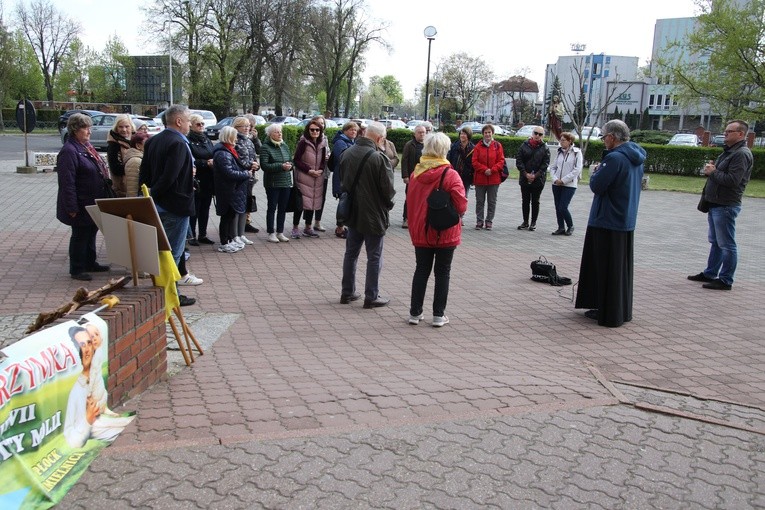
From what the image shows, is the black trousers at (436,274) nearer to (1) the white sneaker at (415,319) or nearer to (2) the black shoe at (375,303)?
(1) the white sneaker at (415,319)

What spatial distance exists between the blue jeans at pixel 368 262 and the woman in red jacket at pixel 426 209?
A: 2.24ft

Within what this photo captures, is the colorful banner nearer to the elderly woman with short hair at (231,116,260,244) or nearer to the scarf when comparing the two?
the scarf

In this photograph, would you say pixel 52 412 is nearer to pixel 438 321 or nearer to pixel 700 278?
pixel 438 321

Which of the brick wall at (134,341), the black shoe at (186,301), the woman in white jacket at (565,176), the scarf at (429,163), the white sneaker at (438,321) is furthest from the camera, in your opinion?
the woman in white jacket at (565,176)

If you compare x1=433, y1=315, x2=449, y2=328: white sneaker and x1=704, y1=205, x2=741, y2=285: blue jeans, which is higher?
x1=704, y1=205, x2=741, y2=285: blue jeans

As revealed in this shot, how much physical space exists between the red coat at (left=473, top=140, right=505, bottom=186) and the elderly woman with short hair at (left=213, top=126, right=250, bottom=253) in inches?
182

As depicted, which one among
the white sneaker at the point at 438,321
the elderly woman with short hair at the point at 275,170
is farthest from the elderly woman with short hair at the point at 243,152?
the white sneaker at the point at 438,321

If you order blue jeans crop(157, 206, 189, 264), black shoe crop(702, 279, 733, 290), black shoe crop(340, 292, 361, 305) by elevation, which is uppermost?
blue jeans crop(157, 206, 189, 264)

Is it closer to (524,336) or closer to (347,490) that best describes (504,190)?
(524,336)

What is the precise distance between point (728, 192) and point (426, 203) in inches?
173

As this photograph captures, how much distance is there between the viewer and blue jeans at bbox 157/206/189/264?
Answer: 22.1ft

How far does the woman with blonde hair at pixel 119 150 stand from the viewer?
792 cm

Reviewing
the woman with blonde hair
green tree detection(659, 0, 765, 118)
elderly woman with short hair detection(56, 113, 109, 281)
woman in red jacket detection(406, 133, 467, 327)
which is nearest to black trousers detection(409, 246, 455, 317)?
woman in red jacket detection(406, 133, 467, 327)

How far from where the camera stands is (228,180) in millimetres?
9453
